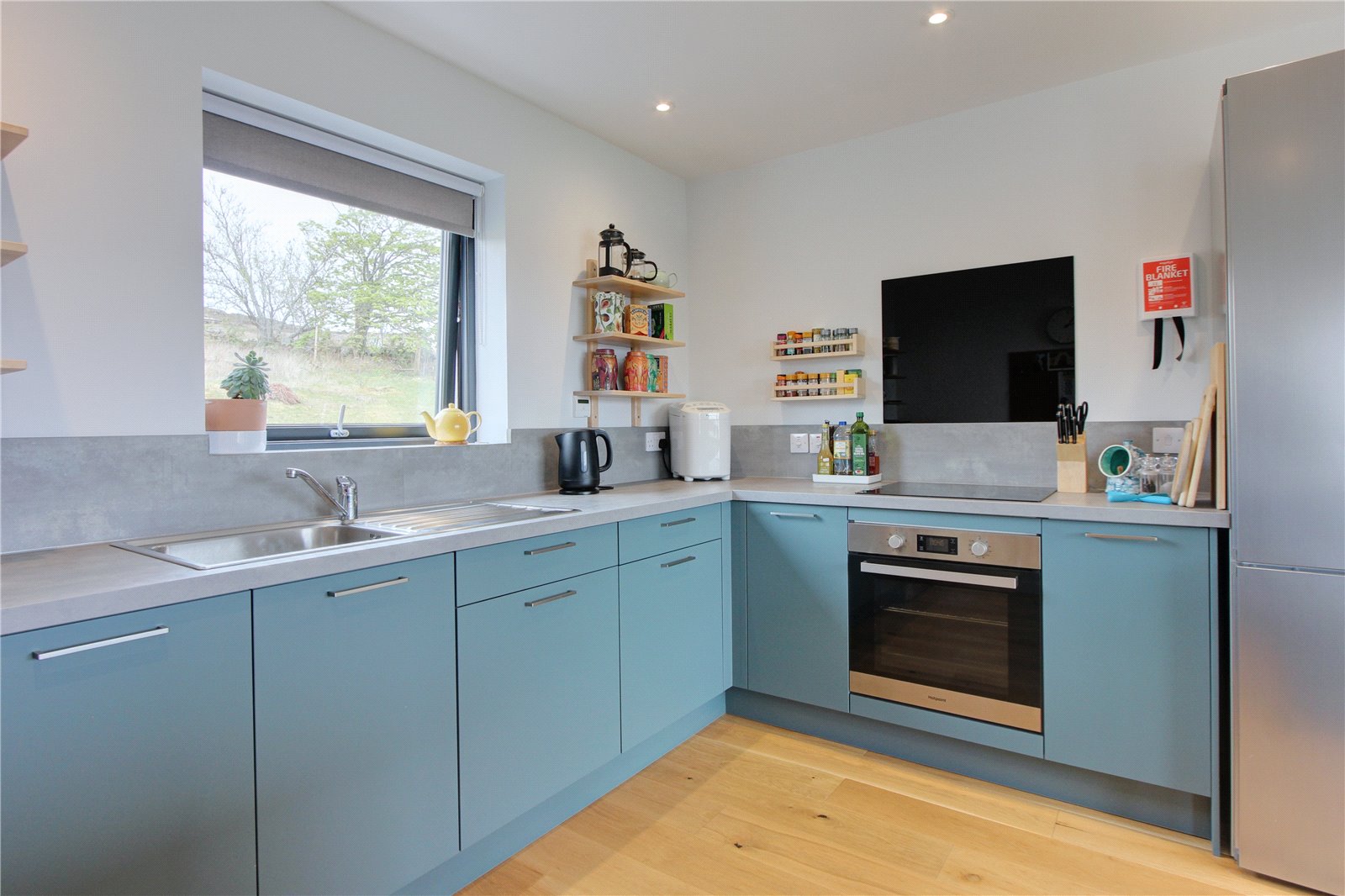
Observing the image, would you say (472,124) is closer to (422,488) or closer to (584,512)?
(422,488)

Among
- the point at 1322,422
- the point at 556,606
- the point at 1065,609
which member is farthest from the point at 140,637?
the point at 1322,422

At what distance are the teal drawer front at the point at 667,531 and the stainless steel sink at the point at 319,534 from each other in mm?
234

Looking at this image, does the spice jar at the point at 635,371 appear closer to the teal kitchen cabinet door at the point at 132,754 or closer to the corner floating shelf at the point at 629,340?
the corner floating shelf at the point at 629,340

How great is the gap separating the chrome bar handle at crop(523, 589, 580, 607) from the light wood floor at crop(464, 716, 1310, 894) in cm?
70

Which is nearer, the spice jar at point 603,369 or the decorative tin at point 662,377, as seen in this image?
the spice jar at point 603,369

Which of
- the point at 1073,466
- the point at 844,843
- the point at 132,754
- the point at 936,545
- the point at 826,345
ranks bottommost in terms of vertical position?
the point at 844,843

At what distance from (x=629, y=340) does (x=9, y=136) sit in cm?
208

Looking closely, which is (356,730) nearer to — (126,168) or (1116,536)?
(126,168)

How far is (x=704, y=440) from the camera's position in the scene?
316 centimetres

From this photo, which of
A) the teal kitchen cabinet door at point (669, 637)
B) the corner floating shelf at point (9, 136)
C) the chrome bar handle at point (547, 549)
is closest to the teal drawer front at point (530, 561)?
the chrome bar handle at point (547, 549)

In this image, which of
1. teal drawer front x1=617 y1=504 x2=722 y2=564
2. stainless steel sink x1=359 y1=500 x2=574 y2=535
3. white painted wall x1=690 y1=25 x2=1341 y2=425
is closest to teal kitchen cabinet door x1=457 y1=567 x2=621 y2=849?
teal drawer front x1=617 y1=504 x2=722 y2=564

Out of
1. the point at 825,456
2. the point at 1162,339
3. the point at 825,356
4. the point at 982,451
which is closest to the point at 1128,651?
the point at 982,451

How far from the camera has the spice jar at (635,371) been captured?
10.3 feet

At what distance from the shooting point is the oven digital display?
7.68 ft
